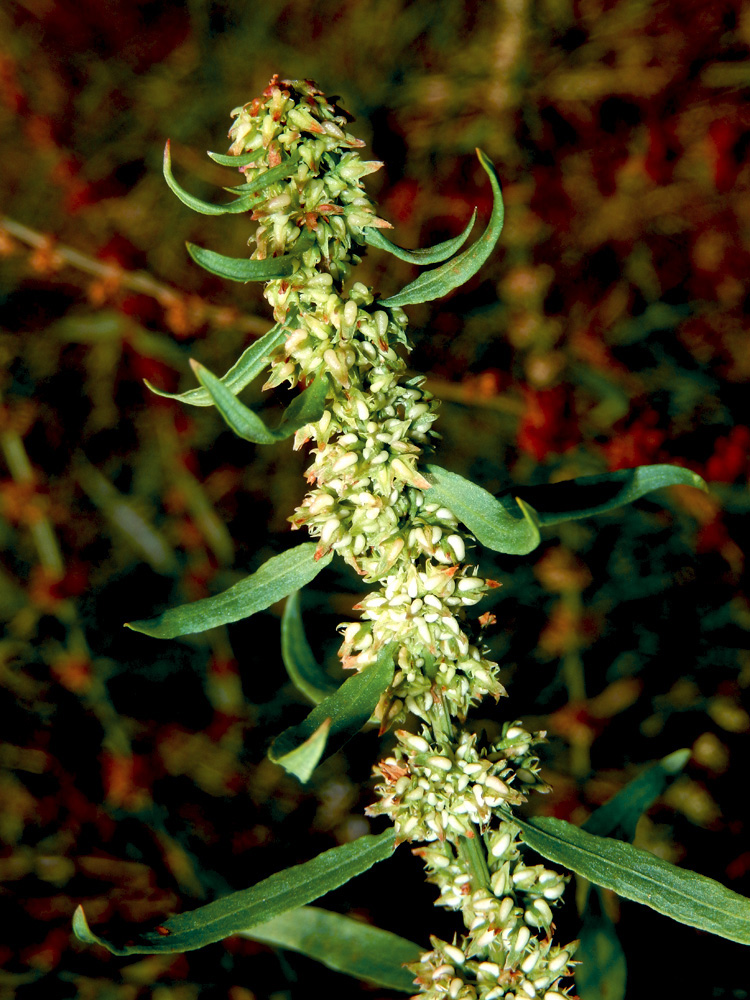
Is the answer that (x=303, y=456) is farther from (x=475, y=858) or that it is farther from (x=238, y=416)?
(x=238, y=416)

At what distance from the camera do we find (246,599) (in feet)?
4.09

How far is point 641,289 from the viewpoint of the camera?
3.95m

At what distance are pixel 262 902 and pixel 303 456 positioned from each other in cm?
278

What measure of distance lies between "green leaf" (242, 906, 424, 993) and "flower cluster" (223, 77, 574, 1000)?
307mm

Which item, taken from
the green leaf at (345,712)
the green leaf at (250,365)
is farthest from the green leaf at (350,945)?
the green leaf at (250,365)

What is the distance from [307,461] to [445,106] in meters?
2.10

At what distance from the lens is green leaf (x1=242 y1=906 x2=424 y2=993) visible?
1.59 metres

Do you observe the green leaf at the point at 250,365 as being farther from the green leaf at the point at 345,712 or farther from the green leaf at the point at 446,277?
the green leaf at the point at 345,712

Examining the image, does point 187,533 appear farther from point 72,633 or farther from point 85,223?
point 85,223

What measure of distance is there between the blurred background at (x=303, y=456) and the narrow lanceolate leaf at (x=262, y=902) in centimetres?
124

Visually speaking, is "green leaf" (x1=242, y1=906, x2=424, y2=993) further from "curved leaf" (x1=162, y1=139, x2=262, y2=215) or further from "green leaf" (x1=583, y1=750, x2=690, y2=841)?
"curved leaf" (x1=162, y1=139, x2=262, y2=215)

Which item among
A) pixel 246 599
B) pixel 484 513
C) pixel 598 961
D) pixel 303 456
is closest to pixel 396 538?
pixel 484 513

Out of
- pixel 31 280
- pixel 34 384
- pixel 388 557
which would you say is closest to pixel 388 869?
pixel 388 557

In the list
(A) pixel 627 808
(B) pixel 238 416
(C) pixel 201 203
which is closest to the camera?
(B) pixel 238 416
